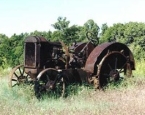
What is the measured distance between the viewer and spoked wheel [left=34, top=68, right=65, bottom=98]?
9.95 meters

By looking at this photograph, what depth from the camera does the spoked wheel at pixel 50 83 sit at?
9945mm

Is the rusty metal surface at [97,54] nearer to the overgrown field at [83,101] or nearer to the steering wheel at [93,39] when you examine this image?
the overgrown field at [83,101]

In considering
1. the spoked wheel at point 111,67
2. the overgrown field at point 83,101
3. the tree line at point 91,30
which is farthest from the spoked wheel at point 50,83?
the tree line at point 91,30

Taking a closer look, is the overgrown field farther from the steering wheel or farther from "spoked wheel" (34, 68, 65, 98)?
the steering wheel

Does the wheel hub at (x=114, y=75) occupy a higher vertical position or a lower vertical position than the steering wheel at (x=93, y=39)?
lower

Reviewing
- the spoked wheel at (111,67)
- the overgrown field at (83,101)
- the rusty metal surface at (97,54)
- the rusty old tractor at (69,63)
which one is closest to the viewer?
the overgrown field at (83,101)

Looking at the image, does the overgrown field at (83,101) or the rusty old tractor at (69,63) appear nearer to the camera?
the overgrown field at (83,101)

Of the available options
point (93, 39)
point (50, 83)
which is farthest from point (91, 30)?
point (50, 83)

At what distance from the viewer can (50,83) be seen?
10.2 metres

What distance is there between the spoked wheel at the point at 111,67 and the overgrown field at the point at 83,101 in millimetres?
305

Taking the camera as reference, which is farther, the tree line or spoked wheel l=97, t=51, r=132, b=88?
the tree line

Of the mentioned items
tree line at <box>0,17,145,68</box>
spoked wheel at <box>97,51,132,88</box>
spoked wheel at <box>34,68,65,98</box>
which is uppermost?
tree line at <box>0,17,145,68</box>

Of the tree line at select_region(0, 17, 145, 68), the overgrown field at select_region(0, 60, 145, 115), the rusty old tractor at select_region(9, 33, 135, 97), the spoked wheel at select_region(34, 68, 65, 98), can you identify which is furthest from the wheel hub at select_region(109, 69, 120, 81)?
the tree line at select_region(0, 17, 145, 68)

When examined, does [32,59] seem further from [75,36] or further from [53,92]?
[75,36]
